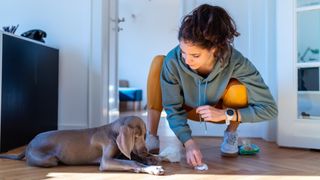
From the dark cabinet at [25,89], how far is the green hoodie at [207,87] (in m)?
0.74

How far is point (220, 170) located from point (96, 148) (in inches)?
17.0

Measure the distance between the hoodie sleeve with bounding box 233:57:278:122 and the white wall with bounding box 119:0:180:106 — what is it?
16.0 ft

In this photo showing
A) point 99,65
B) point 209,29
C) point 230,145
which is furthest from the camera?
point 99,65

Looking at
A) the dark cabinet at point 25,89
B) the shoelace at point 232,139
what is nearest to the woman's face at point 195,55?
the shoelace at point 232,139

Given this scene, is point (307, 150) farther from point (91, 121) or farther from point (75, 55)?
point (75, 55)

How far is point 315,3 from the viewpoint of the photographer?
1.59m

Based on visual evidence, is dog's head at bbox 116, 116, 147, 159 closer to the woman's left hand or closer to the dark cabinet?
the woman's left hand

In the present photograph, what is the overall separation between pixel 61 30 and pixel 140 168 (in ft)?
4.26

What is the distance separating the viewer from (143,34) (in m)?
6.19

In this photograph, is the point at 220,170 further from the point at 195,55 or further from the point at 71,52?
the point at 71,52

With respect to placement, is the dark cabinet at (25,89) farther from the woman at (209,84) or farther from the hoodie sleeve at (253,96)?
the hoodie sleeve at (253,96)

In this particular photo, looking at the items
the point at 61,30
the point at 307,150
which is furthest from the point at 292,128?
the point at 61,30

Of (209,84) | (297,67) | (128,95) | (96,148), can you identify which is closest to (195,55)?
(209,84)

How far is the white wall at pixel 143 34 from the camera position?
6.09 m
